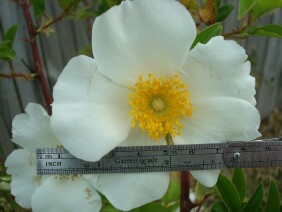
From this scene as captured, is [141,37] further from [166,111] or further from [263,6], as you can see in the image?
[263,6]

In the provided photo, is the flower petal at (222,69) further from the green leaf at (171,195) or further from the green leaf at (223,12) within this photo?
the green leaf at (171,195)

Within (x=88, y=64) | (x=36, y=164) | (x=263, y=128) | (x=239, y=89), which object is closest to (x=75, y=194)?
(x=36, y=164)

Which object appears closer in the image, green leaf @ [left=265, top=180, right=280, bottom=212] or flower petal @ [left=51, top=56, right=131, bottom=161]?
flower petal @ [left=51, top=56, right=131, bottom=161]

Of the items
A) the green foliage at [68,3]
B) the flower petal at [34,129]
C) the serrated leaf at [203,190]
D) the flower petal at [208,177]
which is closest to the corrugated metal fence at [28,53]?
the green foliage at [68,3]

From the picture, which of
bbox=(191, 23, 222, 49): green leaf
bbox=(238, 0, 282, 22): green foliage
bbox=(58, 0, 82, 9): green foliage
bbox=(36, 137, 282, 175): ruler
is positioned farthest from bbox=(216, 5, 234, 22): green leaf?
bbox=(58, 0, 82, 9): green foliage

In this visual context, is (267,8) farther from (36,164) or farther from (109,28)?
(36,164)

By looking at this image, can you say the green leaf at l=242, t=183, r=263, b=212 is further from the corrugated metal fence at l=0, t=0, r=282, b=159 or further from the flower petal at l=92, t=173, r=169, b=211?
the corrugated metal fence at l=0, t=0, r=282, b=159

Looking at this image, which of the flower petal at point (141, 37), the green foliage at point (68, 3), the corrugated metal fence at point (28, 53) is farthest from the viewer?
the corrugated metal fence at point (28, 53)
